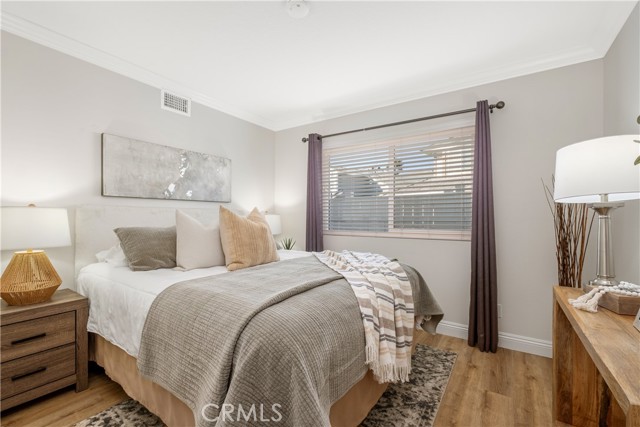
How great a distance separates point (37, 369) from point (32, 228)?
0.82m

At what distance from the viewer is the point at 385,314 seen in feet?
4.96

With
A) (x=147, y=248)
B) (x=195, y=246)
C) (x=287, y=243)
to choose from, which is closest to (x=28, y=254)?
(x=147, y=248)

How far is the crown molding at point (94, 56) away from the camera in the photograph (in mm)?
1960

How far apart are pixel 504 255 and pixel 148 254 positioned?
2857 millimetres

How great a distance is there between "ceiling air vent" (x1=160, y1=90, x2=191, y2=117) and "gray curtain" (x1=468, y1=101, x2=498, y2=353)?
279cm

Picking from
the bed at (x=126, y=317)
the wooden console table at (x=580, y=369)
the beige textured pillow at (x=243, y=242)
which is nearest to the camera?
the wooden console table at (x=580, y=369)

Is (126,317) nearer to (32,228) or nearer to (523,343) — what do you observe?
(32,228)

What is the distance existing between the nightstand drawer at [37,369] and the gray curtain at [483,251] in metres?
2.98

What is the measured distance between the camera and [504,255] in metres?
2.54

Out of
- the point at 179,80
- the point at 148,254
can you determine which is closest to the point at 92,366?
the point at 148,254

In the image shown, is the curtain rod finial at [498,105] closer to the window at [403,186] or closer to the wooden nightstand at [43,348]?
the window at [403,186]

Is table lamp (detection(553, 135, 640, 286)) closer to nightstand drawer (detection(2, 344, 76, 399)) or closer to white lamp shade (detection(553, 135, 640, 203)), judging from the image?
white lamp shade (detection(553, 135, 640, 203))

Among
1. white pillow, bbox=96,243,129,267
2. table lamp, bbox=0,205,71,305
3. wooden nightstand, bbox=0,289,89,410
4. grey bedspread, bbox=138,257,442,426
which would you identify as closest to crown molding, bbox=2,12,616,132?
table lamp, bbox=0,205,71,305

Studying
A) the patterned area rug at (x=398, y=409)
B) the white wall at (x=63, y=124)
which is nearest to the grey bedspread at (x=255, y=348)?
the patterned area rug at (x=398, y=409)
